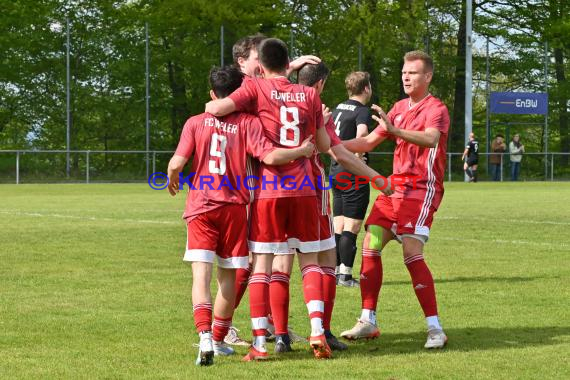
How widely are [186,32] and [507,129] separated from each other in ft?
44.5

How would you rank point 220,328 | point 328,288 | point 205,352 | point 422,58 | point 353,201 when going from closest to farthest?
point 205,352, point 220,328, point 328,288, point 422,58, point 353,201

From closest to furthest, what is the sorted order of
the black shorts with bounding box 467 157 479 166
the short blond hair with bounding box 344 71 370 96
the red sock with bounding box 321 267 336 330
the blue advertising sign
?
the red sock with bounding box 321 267 336 330, the short blond hair with bounding box 344 71 370 96, the black shorts with bounding box 467 157 479 166, the blue advertising sign

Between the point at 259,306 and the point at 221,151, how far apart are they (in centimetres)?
100

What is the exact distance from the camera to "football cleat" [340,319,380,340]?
7766 millimetres

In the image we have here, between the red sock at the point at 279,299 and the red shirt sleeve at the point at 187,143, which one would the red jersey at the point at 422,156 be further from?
the red shirt sleeve at the point at 187,143

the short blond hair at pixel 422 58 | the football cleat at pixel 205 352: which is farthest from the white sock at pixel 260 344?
the short blond hair at pixel 422 58

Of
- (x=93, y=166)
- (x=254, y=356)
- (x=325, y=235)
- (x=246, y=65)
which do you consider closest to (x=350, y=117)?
(x=246, y=65)

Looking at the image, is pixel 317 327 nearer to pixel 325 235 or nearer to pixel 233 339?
pixel 325 235

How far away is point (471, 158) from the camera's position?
41.3 m

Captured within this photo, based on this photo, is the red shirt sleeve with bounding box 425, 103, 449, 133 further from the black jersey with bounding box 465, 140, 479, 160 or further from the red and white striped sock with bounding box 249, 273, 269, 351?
the black jersey with bounding box 465, 140, 479, 160

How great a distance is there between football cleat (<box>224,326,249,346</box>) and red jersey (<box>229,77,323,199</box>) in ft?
3.89

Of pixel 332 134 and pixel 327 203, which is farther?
pixel 327 203

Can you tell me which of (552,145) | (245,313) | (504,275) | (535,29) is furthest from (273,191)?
(535,29)

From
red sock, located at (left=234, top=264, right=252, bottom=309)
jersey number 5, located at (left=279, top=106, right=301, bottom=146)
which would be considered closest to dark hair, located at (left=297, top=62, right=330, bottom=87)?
jersey number 5, located at (left=279, top=106, right=301, bottom=146)
